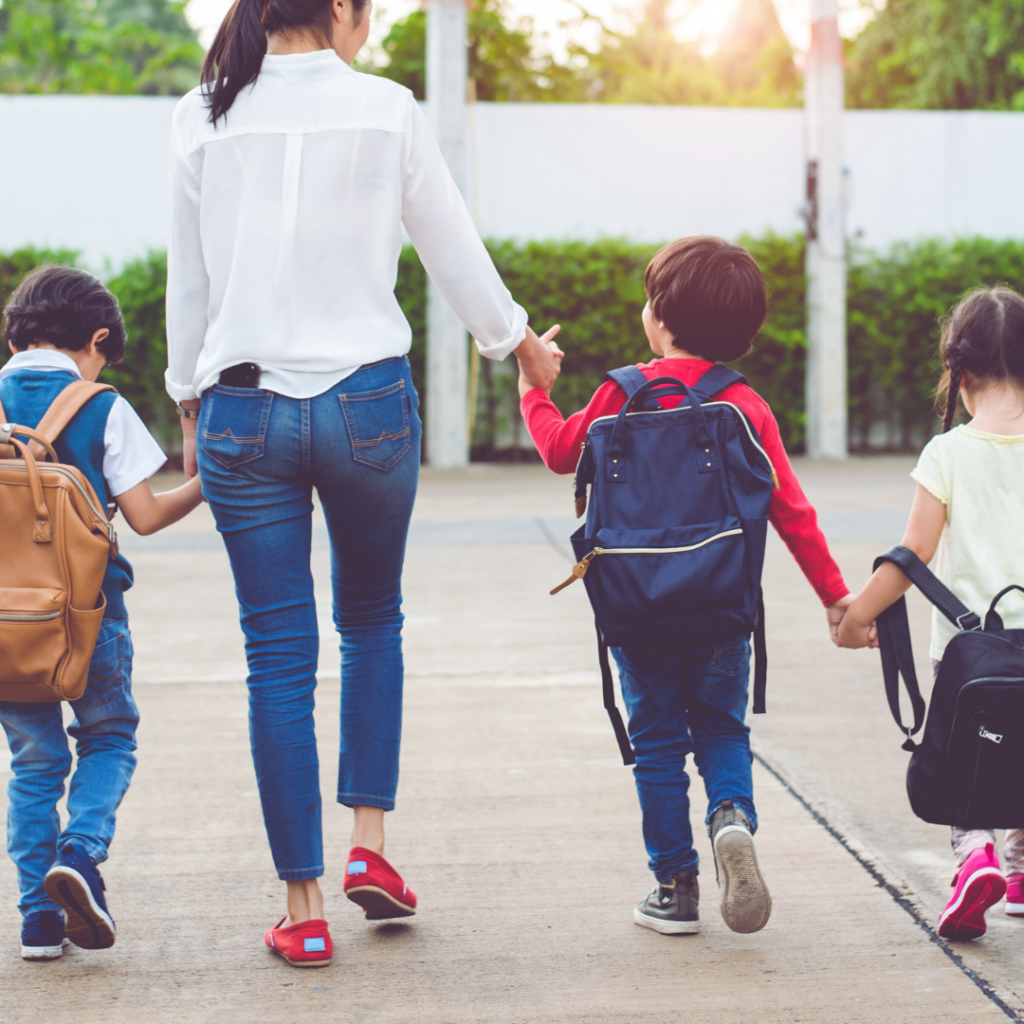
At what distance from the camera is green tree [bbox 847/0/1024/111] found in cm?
2105

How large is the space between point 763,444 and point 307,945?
4.20ft

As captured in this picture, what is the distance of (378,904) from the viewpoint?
2.45 meters

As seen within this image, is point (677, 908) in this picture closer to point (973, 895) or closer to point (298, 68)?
point (973, 895)

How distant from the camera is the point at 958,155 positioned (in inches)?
566

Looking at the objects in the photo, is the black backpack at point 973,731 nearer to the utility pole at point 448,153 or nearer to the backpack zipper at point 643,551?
the backpack zipper at point 643,551

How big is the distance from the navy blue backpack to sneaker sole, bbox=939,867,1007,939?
0.63m

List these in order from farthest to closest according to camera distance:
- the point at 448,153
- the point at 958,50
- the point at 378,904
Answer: the point at 958,50, the point at 448,153, the point at 378,904

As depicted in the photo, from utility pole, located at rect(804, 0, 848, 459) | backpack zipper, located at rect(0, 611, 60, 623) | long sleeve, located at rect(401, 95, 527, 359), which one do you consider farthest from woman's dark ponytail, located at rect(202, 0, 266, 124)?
utility pole, located at rect(804, 0, 848, 459)

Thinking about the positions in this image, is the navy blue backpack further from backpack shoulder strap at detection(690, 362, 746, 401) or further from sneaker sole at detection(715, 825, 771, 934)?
sneaker sole at detection(715, 825, 771, 934)

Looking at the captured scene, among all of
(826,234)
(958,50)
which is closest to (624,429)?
(826,234)

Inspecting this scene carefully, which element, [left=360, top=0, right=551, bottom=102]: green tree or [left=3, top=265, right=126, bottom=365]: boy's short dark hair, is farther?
[left=360, top=0, right=551, bottom=102]: green tree

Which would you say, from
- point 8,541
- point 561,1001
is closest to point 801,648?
point 561,1001

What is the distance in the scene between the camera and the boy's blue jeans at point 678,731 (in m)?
2.47

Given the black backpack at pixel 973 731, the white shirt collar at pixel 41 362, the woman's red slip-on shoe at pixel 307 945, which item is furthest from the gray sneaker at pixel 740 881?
the white shirt collar at pixel 41 362
